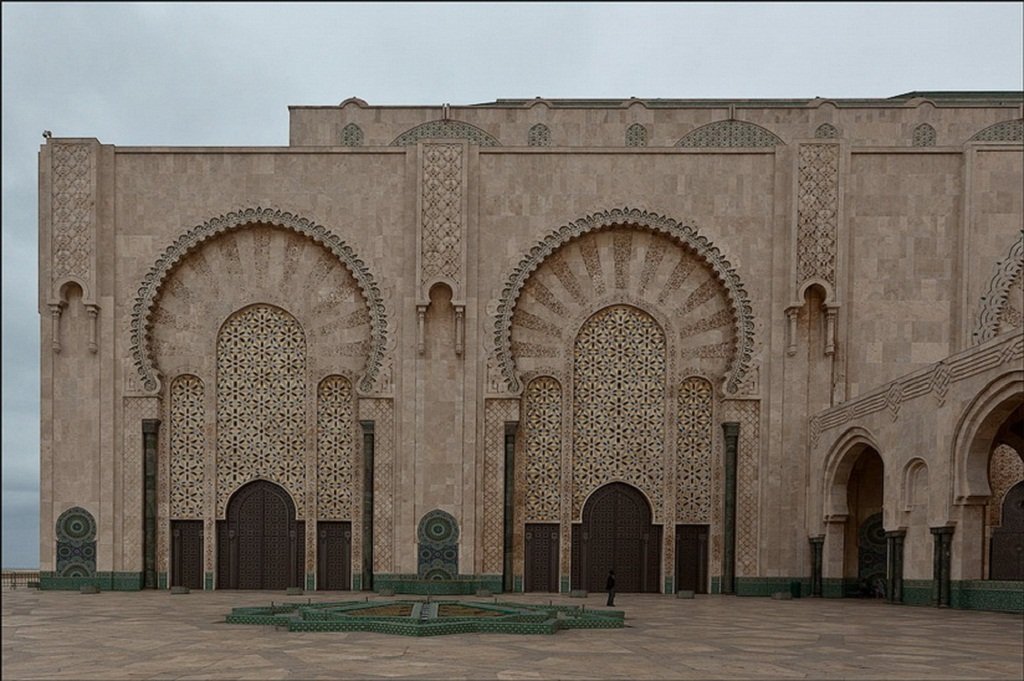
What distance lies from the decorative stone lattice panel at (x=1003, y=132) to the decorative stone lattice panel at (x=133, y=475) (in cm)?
1526

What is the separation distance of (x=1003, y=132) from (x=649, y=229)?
7758mm

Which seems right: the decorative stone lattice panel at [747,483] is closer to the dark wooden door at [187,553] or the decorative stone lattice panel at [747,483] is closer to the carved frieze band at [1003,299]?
the carved frieze band at [1003,299]

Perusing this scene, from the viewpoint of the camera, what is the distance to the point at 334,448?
47.2 feet

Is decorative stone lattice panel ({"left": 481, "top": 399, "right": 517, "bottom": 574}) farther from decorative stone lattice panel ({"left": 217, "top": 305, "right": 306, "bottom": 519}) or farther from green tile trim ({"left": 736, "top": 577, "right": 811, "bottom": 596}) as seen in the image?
green tile trim ({"left": 736, "top": 577, "right": 811, "bottom": 596})

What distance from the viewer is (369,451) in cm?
1401

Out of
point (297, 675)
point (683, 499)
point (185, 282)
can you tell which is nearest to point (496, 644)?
point (297, 675)

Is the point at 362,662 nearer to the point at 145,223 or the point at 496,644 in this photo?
the point at 496,644

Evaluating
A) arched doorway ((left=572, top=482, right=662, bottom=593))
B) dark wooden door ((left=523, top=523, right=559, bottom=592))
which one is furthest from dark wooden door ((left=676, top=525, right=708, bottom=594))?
dark wooden door ((left=523, top=523, right=559, bottom=592))

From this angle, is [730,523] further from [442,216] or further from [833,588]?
[442,216]

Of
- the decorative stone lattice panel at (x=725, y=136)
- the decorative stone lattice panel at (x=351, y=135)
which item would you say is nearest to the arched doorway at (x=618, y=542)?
the decorative stone lattice panel at (x=725, y=136)

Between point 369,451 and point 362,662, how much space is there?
7.58 meters

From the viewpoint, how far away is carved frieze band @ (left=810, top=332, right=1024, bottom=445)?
971 centimetres

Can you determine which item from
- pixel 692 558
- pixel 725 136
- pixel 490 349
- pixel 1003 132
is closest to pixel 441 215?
pixel 490 349

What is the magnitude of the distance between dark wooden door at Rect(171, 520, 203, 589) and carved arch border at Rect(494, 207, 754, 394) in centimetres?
543
